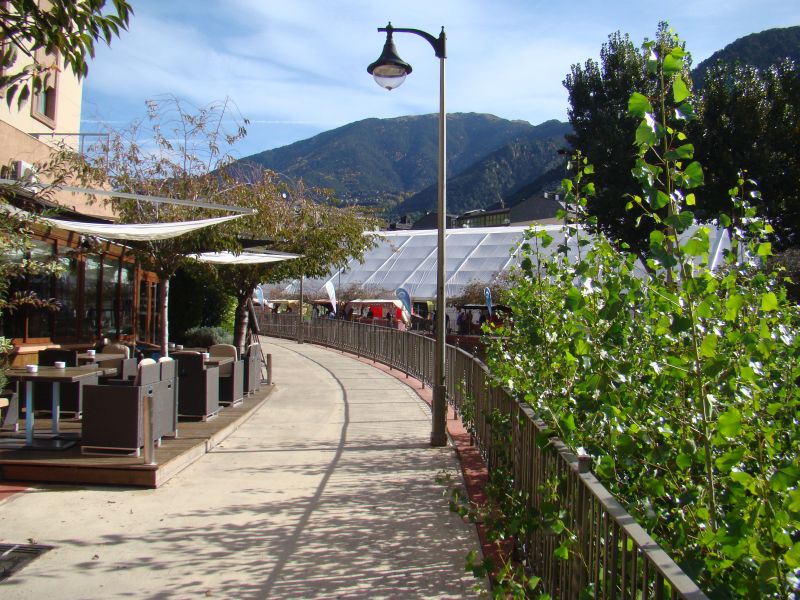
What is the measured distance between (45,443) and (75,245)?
6353 mm

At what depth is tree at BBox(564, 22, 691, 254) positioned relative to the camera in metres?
18.2

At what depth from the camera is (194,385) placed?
8742mm

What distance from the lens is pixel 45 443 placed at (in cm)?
713

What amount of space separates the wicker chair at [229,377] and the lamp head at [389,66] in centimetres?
438

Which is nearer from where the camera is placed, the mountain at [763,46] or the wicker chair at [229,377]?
the wicker chair at [229,377]

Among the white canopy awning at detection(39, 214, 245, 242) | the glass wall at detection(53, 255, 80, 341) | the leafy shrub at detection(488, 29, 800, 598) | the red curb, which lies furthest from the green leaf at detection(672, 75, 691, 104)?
the glass wall at detection(53, 255, 80, 341)

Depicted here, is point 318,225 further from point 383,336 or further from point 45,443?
point 45,443

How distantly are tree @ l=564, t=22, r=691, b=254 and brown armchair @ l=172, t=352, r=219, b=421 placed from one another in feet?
39.9

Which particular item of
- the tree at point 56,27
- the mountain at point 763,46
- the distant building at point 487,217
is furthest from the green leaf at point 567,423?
the mountain at point 763,46

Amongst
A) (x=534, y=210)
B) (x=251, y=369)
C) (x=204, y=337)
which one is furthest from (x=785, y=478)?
(x=534, y=210)

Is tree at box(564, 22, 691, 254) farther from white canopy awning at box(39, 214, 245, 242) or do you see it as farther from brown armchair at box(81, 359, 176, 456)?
brown armchair at box(81, 359, 176, 456)

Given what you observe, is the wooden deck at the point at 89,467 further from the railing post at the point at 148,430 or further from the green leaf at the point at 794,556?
the green leaf at the point at 794,556

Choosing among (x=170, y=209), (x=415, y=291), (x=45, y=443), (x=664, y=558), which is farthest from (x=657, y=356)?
(x=415, y=291)

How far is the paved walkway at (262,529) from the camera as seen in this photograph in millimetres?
4281
